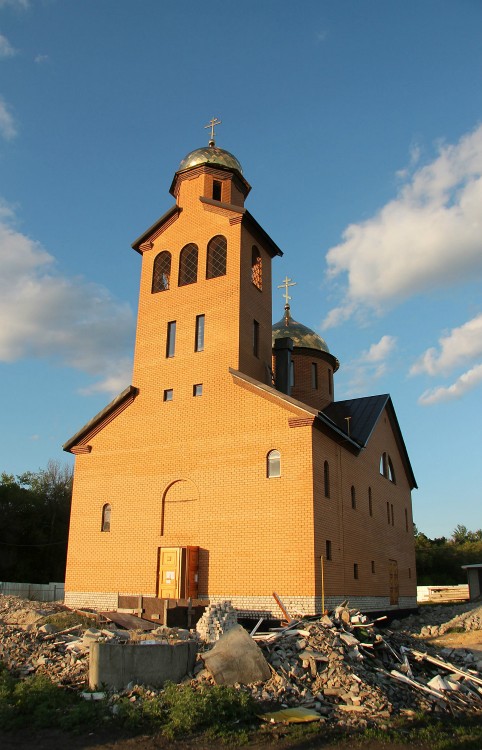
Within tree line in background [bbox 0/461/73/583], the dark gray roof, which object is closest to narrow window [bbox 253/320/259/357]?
the dark gray roof

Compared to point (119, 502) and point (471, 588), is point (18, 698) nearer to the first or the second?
point (119, 502)

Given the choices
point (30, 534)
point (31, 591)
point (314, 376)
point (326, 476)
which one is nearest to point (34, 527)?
point (30, 534)

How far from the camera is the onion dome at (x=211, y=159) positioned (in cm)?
2197

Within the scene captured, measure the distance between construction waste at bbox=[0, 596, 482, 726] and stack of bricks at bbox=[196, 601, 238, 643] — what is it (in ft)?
0.84

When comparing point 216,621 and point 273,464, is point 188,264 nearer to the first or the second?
point 273,464

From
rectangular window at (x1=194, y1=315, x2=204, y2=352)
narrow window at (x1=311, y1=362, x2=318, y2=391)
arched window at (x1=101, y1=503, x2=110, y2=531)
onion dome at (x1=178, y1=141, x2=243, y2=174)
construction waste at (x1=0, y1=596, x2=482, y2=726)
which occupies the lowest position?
construction waste at (x1=0, y1=596, x2=482, y2=726)

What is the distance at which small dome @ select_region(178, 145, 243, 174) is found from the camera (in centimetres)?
2197

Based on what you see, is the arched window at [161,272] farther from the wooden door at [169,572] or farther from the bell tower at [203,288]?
the wooden door at [169,572]

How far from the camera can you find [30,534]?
1474 inches

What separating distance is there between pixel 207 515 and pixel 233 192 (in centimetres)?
1147

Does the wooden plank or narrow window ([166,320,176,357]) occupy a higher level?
narrow window ([166,320,176,357])

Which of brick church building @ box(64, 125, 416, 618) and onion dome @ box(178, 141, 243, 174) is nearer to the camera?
brick church building @ box(64, 125, 416, 618)

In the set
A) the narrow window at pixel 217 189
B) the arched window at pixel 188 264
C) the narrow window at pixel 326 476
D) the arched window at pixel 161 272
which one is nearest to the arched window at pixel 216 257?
the arched window at pixel 188 264

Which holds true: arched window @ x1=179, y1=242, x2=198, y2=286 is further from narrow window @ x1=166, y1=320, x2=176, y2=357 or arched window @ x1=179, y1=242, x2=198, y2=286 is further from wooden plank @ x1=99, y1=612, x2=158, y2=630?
wooden plank @ x1=99, y1=612, x2=158, y2=630
